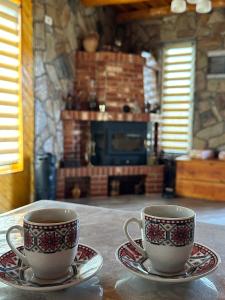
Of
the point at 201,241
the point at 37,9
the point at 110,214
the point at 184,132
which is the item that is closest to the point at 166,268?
the point at 201,241

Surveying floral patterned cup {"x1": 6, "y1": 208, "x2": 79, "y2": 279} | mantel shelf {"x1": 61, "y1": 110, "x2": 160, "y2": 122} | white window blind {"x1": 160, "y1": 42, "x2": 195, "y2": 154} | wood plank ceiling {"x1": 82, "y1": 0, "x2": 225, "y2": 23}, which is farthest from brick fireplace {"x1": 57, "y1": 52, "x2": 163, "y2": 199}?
floral patterned cup {"x1": 6, "y1": 208, "x2": 79, "y2": 279}

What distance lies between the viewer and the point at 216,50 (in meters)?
4.68

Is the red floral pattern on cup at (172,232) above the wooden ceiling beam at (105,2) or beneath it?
beneath

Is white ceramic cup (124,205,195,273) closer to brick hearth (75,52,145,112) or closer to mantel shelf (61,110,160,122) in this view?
mantel shelf (61,110,160,122)

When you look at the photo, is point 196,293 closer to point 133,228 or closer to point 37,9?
point 133,228

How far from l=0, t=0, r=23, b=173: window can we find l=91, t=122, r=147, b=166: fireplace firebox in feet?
3.92

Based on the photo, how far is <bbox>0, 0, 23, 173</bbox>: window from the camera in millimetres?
3480

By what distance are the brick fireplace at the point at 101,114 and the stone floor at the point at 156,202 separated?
0.95 feet

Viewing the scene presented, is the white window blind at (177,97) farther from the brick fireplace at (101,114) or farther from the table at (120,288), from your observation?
the table at (120,288)

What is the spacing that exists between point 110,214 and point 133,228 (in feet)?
0.51

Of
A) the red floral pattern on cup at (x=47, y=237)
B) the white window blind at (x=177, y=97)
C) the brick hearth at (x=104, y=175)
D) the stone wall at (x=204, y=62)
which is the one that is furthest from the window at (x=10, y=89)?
the red floral pattern on cup at (x=47, y=237)

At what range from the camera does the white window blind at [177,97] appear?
493cm

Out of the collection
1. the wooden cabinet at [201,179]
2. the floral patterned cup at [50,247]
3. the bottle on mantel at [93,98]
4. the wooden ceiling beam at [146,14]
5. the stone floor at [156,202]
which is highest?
the wooden ceiling beam at [146,14]

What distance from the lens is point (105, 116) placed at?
14.7 feet
